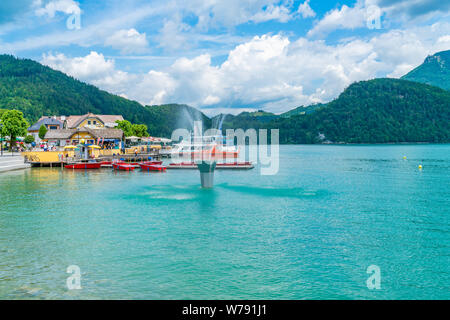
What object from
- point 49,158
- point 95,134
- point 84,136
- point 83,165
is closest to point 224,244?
point 83,165

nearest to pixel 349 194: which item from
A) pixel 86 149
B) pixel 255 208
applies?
pixel 255 208

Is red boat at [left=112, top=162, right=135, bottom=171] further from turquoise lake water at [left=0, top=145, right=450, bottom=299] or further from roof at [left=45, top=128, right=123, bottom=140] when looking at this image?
roof at [left=45, top=128, right=123, bottom=140]

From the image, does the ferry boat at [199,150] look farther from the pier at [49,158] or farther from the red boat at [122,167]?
the red boat at [122,167]

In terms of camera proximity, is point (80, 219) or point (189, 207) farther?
point (189, 207)

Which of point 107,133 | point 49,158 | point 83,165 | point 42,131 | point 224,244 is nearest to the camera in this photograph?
point 224,244

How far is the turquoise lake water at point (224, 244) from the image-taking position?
1304 centimetres

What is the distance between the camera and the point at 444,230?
21.5m

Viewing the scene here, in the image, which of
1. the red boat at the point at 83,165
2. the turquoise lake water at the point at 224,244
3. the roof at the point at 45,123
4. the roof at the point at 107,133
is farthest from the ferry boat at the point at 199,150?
the roof at the point at 45,123

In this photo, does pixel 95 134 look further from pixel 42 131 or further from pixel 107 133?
pixel 42 131

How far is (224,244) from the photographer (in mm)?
18344
